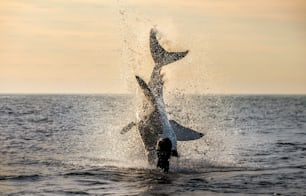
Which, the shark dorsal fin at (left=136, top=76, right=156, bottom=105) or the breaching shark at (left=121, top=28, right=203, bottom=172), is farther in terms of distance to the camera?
the shark dorsal fin at (left=136, top=76, right=156, bottom=105)

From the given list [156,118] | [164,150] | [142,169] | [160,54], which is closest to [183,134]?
[156,118]

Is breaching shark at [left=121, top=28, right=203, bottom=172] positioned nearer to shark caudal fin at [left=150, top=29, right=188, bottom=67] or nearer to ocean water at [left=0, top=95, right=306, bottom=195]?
shark caudal fin at [left=150, top=29, right=188, bottom=67]

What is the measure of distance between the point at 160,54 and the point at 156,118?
3184mm

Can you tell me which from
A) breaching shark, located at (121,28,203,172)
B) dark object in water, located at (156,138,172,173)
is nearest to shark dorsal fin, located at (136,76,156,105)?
breaching shark, located at (121,28,203,172)

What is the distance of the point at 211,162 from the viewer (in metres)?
27.3

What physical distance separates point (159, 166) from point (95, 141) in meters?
16.5

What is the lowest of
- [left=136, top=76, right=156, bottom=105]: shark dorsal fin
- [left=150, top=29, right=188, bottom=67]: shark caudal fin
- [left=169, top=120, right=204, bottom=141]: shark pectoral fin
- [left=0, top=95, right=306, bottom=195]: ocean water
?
[left=0, top=95, right=306, bottom=195]: ocean water

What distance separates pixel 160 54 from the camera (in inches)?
1041

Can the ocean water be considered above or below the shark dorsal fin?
below

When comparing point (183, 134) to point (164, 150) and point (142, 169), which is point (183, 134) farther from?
point (164, 150)

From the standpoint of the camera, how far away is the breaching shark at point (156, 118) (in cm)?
2434

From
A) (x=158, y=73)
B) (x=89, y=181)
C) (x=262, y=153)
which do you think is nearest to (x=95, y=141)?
(x=262, y=153)

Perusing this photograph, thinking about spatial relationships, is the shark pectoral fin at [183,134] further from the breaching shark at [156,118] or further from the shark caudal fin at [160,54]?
the shark caudal fin at [160,54]

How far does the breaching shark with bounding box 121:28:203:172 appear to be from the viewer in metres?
24.3
